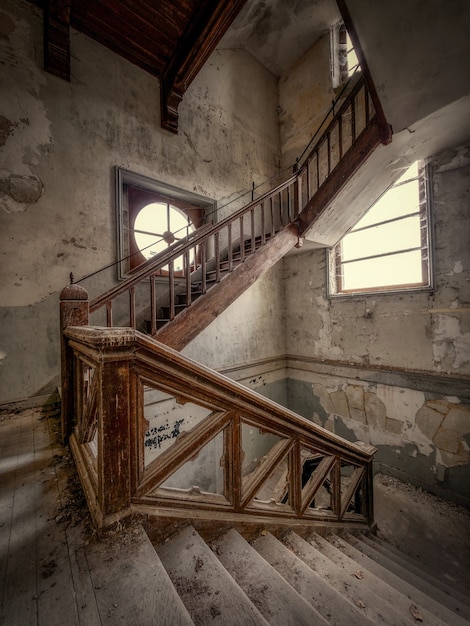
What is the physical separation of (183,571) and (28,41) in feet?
17.2

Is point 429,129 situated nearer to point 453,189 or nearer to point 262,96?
point 453,189

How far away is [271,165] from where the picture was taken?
19.9ft

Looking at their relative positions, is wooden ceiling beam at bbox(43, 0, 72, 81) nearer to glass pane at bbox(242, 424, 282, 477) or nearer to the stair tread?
the stair tread

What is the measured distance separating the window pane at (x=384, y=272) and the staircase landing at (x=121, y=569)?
3588 millimetres

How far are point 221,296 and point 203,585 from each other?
2572mm

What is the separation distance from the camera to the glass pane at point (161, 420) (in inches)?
154

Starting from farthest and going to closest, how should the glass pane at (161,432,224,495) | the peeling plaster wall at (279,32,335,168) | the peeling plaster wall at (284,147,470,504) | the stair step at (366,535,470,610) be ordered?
the peeling plaster wall at (279,32,335,168)
the glass pane at (161,432,224,495)
the peeling plaster wall at (284,147,470,504)
the stair step at (366,535,470,610)

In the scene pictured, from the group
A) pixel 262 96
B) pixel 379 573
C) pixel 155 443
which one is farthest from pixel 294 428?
pixel 262 96

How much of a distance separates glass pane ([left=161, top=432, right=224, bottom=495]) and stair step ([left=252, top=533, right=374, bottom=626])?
3170 mm

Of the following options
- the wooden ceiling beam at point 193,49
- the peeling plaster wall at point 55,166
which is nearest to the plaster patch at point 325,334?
the peeling plaster wall at point 55,166

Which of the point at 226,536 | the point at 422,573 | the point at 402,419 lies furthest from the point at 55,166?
the point at 402,419

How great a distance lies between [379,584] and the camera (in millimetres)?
1749

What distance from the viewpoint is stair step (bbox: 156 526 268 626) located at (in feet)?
2.98

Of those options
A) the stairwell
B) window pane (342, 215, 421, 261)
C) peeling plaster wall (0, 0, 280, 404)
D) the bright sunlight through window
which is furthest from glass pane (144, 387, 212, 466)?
window pane (342, 215, 421, 261)
